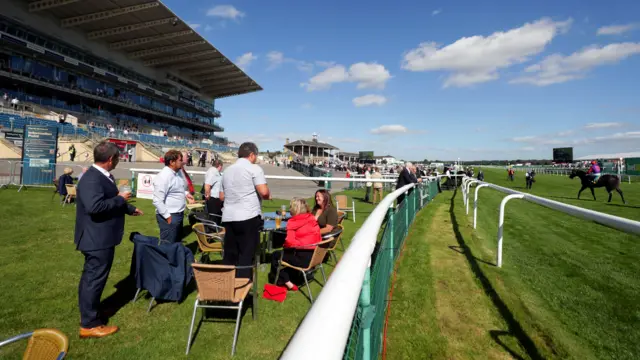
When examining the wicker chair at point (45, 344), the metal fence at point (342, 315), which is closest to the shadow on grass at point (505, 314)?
the metal fence at point (342, 315)

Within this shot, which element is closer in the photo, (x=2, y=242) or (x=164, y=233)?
(x=164, y=233)

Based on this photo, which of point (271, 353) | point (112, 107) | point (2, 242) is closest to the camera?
point (271, 353)

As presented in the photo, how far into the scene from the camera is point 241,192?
354 cm

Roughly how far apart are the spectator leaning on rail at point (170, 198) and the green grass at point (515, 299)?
9.70 ft

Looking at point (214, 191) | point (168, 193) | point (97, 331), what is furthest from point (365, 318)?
point (214, 191)

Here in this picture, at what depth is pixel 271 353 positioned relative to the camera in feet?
9.52

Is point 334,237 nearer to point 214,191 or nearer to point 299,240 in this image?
point 299,240

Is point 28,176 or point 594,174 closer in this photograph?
point 28,176

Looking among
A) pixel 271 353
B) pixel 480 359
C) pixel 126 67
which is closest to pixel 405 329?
pixel 480 359

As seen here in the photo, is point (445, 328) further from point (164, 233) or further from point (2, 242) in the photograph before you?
point (2, 242)

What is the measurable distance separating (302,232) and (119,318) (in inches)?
85.3

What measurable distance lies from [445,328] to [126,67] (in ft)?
176

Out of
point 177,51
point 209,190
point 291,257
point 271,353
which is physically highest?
point 177,51

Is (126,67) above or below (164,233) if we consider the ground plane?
above
